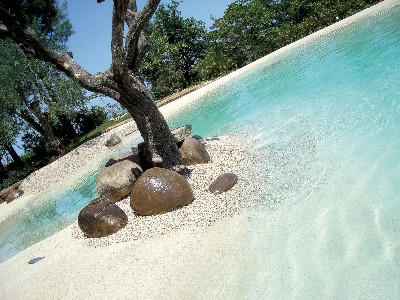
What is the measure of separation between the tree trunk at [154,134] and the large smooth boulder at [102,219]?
1.94 m

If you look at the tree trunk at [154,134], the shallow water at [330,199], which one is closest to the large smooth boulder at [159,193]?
the tree trunk at [154,134]

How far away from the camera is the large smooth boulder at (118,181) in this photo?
9062 millimetres

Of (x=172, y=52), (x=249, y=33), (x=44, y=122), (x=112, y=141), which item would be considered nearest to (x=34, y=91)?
(x=44, y=122)

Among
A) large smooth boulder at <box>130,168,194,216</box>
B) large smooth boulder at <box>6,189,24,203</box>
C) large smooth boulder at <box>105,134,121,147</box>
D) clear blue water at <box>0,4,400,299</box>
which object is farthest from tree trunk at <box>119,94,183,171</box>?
large smooth boulder at <box>105,134,121,147</box>

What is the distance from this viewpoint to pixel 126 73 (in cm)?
834

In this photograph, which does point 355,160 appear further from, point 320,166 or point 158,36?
A: point 158,36

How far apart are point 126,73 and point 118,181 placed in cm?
276

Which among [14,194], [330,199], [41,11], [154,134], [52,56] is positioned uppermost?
[41,11]

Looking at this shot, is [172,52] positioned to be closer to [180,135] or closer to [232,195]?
[180,135]

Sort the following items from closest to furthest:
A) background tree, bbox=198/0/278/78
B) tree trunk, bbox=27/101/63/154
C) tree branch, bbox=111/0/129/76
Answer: tree branch, bbox=111/0/129/76 < tree trunk, bbox=27/101/63/154 < background tree, bbox=198/0/278/78

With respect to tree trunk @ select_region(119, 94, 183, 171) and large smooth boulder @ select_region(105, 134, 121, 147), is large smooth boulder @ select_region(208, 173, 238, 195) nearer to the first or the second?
tree trunk @ select_region(119, 94, 183, 171)

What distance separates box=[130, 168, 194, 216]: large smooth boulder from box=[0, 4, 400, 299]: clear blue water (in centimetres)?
175

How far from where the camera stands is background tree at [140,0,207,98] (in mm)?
34250

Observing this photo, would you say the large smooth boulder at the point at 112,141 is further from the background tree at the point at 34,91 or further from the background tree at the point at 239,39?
the background tree at the point at 239,39
